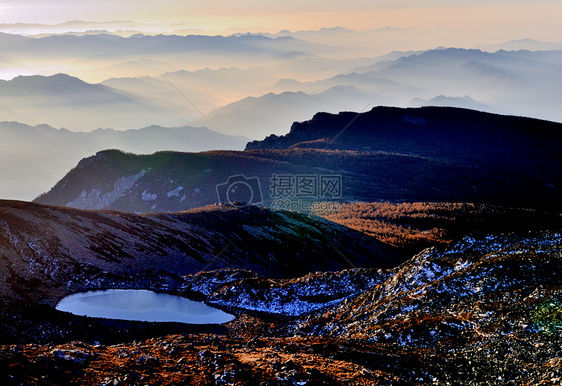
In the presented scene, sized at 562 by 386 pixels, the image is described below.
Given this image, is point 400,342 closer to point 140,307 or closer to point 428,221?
point 140,307

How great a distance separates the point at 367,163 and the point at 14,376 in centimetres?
17455

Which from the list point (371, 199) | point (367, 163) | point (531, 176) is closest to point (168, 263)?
point (371, 199)

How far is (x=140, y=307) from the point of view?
139 ft

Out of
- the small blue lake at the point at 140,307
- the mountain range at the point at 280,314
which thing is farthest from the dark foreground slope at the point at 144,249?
the small blue lake at the point at 140,307
